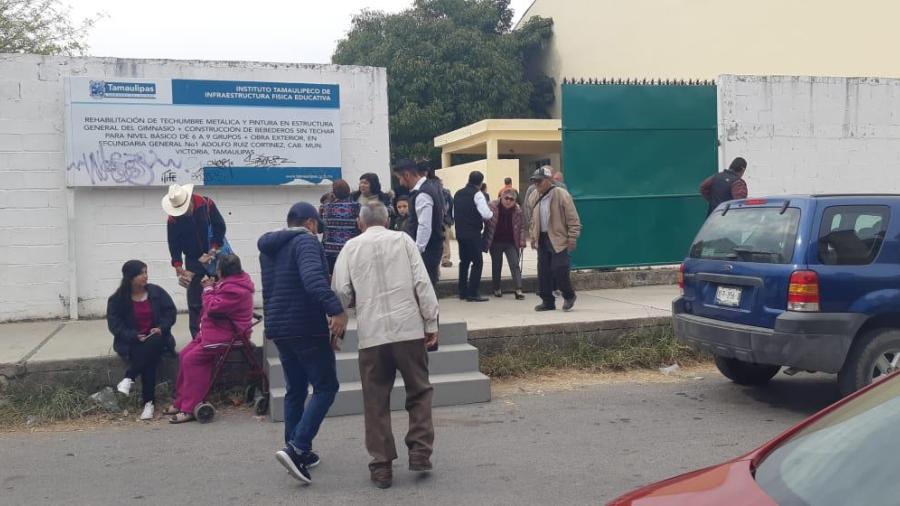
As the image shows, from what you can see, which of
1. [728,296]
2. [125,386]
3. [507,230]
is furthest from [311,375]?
[507,230]

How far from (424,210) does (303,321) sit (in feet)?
13.0

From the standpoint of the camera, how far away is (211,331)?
23.0ft

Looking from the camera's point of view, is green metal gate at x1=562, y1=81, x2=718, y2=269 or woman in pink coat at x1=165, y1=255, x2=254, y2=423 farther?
green metal gate at x1=562, y1=81, x2=718, y2=269

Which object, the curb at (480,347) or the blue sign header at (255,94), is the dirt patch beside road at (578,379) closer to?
the curb at (480,347)

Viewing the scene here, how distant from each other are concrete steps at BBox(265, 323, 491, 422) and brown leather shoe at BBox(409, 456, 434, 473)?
5.92 feet

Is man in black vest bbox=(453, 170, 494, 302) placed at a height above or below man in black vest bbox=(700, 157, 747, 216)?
below

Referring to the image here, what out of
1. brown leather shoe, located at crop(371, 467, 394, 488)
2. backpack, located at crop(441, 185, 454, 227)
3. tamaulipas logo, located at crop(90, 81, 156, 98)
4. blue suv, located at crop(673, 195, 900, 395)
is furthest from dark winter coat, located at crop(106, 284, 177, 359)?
blue suv, located at crop(673, 195, 900, 395)

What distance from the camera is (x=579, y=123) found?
11.5 m

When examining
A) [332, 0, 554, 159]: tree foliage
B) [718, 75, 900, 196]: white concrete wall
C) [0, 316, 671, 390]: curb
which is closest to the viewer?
[0, 316, 671, 390]: curb

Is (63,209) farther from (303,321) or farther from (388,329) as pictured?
(388,329)

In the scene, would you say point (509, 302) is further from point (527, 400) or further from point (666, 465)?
point (666, 465)

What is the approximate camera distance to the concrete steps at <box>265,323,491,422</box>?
23.1 ft

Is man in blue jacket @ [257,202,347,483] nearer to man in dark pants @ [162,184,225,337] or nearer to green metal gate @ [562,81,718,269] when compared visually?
man in dark pants @ [162,184,225,337]

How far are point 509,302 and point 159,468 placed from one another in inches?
218
